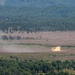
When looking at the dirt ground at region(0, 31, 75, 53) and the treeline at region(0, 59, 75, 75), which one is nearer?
the treeline at region(0, 59, 75, 75)

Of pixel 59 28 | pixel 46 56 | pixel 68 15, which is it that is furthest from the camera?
pixel 68 15

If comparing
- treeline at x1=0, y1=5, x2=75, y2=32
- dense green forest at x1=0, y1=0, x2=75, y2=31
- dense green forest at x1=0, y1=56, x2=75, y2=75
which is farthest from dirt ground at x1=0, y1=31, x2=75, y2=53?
dense green forest at x1=0, y1=56, x2=75, y2=75

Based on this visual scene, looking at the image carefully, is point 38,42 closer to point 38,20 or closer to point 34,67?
point 34,67

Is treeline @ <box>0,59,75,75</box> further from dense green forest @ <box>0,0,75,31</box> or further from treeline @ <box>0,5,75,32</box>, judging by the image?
dense green forest @ <box>0,0,75,31</box>

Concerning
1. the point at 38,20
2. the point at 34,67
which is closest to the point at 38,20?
the point at 38,20

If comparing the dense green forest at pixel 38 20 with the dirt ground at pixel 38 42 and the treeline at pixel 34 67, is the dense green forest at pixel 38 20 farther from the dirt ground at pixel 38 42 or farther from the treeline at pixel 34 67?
the treeline at pixel 34 67

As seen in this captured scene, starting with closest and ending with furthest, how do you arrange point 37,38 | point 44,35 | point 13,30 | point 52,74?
1. point 52,74
2. point 37,38
3. point 44,35
4. point 13,30

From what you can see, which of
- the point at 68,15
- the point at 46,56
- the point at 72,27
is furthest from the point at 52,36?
the point at 68,15

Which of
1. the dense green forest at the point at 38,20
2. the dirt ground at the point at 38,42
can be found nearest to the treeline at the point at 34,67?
the dirt ground at the point at 38,42

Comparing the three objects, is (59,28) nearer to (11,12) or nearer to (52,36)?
(52,36)
